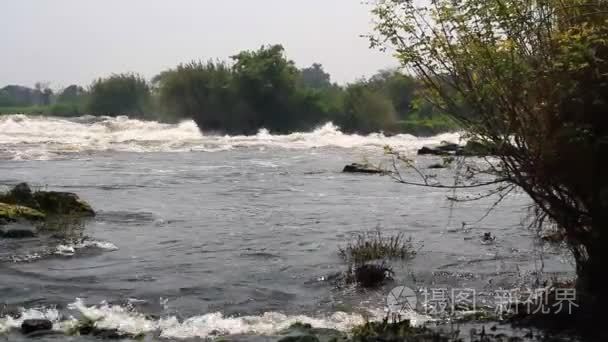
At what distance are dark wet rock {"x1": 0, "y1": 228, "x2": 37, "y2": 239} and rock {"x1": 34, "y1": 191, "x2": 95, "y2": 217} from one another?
1844mm

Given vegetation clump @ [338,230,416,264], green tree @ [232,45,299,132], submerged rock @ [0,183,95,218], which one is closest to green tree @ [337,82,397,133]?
green tree @ [232,45,299,132]

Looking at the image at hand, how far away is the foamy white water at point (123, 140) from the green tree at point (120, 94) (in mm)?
16768

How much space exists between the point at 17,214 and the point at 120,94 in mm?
58651

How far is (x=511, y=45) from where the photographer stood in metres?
7.19

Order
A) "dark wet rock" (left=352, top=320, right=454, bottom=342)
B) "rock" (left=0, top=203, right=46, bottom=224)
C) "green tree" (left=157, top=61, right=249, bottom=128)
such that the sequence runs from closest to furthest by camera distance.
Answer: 1. "dark wet rock" (left=352, top=320, right=454, bottom=342)
2. "rock" (left=0, top=203, right=46, bottom=224)
3. "green tree" (left=157, top=61, right=249, bottom=128)

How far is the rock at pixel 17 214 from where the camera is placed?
1307 cm

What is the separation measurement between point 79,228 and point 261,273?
4800 millimetres

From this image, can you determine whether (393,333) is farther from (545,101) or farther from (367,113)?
(367,113)

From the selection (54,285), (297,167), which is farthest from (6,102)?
(54,285)

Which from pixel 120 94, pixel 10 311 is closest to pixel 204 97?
pixel 120 94

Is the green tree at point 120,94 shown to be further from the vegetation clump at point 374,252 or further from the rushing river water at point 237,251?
the vegetation clump at point 374,252

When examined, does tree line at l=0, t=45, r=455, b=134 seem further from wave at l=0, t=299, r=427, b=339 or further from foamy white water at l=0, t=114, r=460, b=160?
wave at l=0, t=299, r=427, b=339

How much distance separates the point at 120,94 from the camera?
230 ft

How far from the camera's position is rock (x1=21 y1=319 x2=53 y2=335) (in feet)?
24.3
